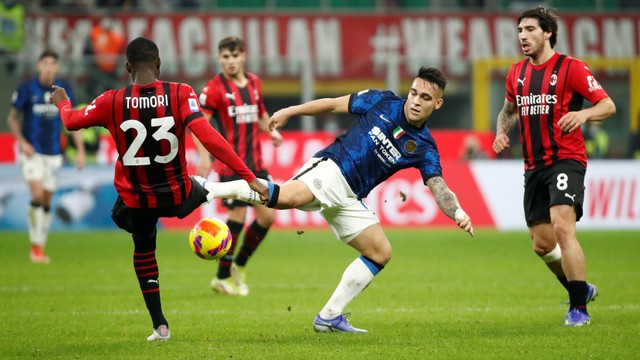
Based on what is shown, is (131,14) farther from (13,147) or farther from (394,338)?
(394,338)

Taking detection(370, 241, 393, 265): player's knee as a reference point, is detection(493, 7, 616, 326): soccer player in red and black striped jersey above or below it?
above

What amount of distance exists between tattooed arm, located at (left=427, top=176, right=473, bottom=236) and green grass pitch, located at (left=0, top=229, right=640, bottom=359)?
94cm

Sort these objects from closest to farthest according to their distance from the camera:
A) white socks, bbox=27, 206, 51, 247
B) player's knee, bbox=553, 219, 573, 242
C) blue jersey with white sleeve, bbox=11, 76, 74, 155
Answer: player's knee, bbox=553, 219, 573, 242 < white socks, bbox=27, 206, 51, 247 < blue jersey with white sleeve, bbox=11, 76, 74, 155

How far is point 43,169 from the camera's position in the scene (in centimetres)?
1555

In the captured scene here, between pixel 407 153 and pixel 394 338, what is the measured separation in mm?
1458

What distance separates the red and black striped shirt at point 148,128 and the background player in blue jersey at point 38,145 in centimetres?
757

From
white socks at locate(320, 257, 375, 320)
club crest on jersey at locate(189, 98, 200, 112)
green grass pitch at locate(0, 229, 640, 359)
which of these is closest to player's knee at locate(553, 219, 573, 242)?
green grass pitch at locate(0, 229, 640, 359)

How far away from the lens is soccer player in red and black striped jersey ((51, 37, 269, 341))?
25.7 ft

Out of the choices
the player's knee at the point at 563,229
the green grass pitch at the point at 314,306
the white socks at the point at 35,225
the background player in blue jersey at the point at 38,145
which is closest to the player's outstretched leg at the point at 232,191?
the green grass pitch at the point at 314,306

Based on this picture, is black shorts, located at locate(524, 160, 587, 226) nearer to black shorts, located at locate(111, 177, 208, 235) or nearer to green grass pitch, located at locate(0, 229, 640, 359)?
green grass pitch, located at locate(0, 229, 640, 359)

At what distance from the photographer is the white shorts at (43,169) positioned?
1548 cm

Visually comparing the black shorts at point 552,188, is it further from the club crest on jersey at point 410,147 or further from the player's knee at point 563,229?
the club crest on jersey at point 410,147

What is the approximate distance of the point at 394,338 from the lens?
844 cm

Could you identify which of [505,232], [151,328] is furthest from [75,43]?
[151,328]
